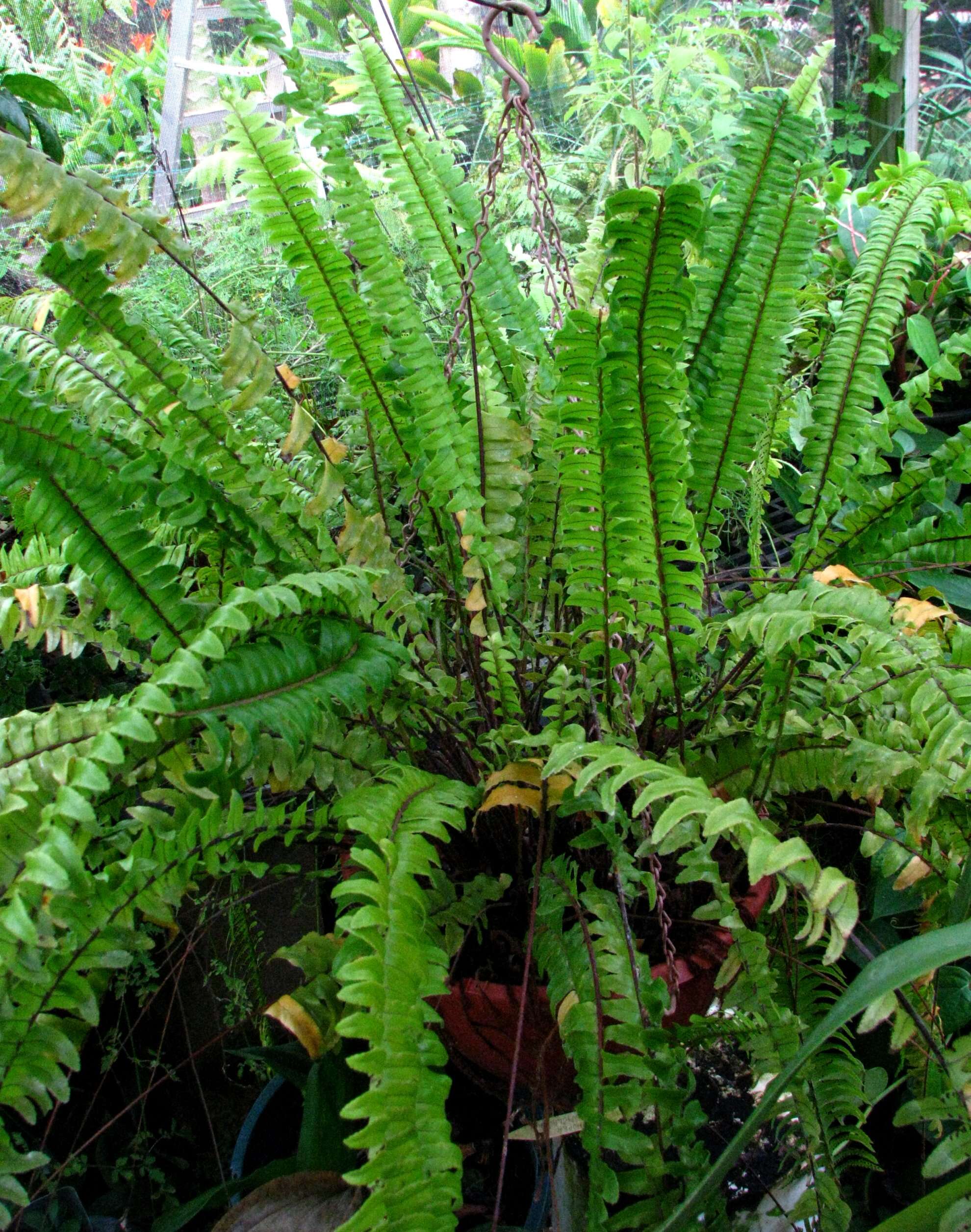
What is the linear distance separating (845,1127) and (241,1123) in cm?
91

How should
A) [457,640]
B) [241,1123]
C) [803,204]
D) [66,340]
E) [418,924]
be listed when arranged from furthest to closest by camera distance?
[241,1123], [457,640], [803,204], [66,340], [418,924]

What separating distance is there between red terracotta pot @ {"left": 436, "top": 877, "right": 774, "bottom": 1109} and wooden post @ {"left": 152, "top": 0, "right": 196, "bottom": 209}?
5.70ft

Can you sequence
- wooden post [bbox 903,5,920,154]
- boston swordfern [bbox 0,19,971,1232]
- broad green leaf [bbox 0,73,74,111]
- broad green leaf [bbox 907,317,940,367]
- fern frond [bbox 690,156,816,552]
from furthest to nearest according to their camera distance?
1. wooden post [bbox 903,5,920,154]
2. broad green leaf [bbox 907,317,940,367]
3. broad green leaf [bbox 0,73,74,111]
4. fern frond [bbox 690,156,816,552]
5. boston swordfern [bbox 0,19,971,1232]

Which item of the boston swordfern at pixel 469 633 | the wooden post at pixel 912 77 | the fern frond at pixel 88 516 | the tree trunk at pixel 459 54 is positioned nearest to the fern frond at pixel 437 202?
the boston swordfern at pixel 469 633

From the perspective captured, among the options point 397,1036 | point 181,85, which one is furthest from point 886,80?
point 397,1036

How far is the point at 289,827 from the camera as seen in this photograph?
2.30 feet

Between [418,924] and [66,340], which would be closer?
[418,924]

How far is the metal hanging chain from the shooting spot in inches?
26.5

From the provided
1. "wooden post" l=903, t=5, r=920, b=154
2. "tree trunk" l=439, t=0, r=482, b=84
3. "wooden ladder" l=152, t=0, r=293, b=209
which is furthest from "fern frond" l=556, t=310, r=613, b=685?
"tree trunk" l=439, t=0, r=482, b=84

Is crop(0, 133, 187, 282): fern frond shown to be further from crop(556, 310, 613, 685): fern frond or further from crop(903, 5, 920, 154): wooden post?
crop(903, 5, 920, 154): wooden post

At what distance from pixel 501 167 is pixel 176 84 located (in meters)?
1.63

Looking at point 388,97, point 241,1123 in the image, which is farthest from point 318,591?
point 241,1123

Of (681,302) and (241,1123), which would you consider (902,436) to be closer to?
(681,302)

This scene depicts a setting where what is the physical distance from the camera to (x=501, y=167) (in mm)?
727
